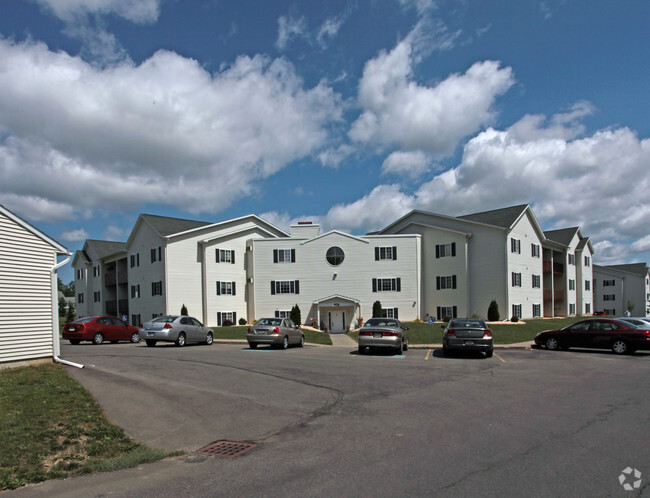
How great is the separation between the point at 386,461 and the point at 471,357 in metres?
14.3

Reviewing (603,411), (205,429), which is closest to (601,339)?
(603,411)

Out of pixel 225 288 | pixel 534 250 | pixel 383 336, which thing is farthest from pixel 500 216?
pixel 383 336

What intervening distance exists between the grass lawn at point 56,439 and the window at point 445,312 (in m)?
35.6

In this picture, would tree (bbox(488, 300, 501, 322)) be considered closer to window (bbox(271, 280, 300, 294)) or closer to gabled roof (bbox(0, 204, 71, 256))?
window (bbox(271, 280, 300, 294))

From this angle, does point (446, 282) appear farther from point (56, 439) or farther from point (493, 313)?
point (56, 439)

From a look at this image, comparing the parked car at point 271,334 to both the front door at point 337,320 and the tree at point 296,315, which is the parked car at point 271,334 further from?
the front door at point 337,320

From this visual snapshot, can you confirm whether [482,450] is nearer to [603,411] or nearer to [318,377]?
[603,411]

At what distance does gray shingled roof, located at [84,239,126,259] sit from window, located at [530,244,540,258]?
40757 millimetres

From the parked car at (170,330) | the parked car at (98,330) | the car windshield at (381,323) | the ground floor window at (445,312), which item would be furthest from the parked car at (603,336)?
the parked car at (98,330)

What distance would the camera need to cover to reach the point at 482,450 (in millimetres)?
6445

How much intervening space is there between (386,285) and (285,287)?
8466 mm

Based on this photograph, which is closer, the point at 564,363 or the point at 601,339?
the point at 564,363

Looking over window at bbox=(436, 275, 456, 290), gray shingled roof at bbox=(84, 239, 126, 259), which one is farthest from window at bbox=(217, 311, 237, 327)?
gray shingled roof at bbox=(84, 239, 126, 259)

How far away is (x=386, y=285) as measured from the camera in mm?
42656
